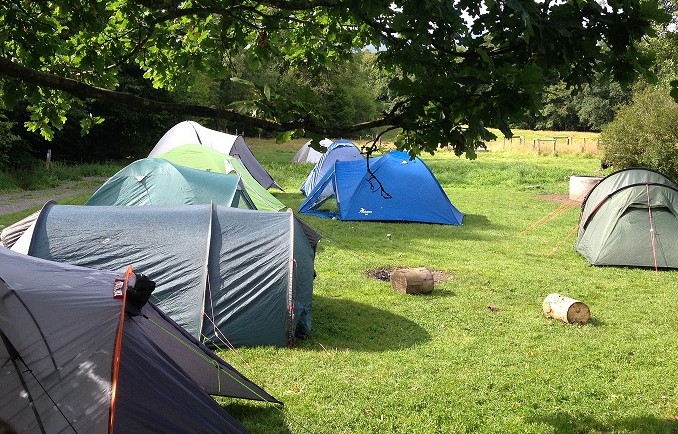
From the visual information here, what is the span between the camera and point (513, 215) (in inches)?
681

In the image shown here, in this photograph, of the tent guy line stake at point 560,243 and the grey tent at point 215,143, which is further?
the grey tent at point 215,143

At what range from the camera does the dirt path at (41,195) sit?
16.3 meters

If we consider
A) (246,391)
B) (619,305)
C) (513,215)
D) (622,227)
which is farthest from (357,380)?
(513,215)

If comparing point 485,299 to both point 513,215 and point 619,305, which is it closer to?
point 619,305

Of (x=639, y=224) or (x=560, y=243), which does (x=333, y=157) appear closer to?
(x=560, y=243)

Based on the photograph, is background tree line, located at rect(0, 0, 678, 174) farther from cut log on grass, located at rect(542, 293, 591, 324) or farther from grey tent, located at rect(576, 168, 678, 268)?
cut log on grass, located at rect(542, 293, 591, 324)

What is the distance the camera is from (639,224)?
11508 millimetres

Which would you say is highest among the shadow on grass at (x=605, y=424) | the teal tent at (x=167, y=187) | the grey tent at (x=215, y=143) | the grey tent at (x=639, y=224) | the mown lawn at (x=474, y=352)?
the grey tent at (x=215, y=143)

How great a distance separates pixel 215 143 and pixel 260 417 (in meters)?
16.1

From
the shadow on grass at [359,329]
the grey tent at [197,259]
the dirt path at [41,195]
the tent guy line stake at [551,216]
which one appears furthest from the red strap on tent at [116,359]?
the tent guy line stake at [551,216]

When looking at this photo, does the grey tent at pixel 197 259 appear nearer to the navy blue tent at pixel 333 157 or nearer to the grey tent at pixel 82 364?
the grey tent at pixel 82 364

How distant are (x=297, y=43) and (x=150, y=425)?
343 cm

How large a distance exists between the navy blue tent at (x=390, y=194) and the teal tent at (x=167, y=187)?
5179mm

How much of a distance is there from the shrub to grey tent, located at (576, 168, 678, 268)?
365 inches
